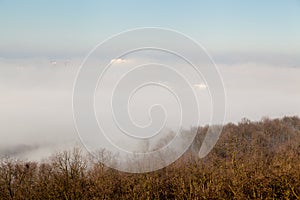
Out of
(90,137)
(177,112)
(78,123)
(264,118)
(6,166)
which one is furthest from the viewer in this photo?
(264,118)

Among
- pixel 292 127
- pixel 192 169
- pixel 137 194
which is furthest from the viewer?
pixel 292 127

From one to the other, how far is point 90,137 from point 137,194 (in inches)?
379

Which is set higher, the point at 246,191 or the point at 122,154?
the point at 122,154

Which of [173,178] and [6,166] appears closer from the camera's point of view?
[173,178]

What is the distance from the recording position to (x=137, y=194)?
3008cm

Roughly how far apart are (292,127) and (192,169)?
189ft

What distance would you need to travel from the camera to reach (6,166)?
41.1 m

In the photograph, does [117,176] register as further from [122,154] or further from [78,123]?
[78,123]

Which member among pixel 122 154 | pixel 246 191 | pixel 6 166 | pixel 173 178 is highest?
pixel 6 166

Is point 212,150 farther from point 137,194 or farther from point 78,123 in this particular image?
point 78,123

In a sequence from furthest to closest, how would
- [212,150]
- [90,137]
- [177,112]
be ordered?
[212,150], [177,112], [90,137]

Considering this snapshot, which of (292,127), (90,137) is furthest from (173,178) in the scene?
(292,127)

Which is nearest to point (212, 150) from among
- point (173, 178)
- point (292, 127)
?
point (173, 178)

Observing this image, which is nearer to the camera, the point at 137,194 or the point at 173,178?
the point at 137,194
